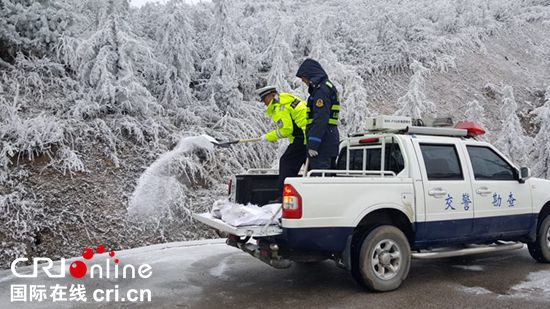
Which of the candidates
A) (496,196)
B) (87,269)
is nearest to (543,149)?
(496,196)

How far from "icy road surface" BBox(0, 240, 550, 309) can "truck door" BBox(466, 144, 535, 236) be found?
0.62 metres

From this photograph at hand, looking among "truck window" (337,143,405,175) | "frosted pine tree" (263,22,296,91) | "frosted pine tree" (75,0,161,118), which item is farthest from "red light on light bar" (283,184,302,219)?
"frosted pine tree" (263,22,296,91)

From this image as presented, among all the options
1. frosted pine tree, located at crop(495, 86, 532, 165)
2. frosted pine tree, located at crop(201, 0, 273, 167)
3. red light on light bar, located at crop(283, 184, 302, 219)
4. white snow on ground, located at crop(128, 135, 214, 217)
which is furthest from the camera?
frosted pine tree, located at crop(495, 86, 532, 165)

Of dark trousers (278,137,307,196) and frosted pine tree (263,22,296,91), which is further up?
frosted pine tree (263,22,296,91)

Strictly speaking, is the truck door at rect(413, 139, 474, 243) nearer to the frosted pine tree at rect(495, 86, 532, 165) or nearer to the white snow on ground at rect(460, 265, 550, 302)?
the white snow on ground at rect(460, 265, 550, 302)

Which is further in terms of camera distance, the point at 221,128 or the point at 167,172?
the point at 221,128

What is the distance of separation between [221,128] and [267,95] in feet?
15.6

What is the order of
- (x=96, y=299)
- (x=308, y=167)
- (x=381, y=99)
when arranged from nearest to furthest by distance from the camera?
(x=96, y=299) < (x=308, y=167) < (x=381, y=99)

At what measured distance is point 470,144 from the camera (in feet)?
19.4

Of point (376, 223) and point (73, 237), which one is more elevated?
point (376, 223)

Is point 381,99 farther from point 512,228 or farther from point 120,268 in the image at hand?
point 120,268

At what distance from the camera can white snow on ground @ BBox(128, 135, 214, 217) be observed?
7.93 metres

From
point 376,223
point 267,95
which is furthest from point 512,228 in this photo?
point 267,95

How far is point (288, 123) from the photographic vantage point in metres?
5.75
